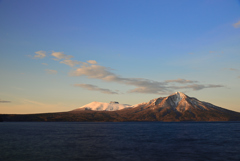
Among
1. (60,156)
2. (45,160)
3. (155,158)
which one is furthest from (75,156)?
(155,158)

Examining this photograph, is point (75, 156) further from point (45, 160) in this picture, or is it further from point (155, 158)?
point (155, 158)

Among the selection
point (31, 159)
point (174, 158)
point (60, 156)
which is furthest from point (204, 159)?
point (31, 159)

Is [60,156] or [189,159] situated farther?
[60,156]

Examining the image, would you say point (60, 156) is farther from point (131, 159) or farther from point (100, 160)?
point (131, 159)

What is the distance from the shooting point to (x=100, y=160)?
49594 mm

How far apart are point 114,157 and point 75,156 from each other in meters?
10.4

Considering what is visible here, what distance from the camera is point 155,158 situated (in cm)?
5191

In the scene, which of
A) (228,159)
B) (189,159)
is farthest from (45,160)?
(228,159)

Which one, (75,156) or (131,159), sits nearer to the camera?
(131,159)

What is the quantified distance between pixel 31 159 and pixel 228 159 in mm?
49199

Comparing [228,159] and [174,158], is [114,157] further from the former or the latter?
[228,159]

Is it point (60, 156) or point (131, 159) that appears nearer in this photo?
point (131, 159)

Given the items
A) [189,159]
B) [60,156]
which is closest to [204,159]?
[189,159]

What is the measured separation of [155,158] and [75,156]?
2080cm
